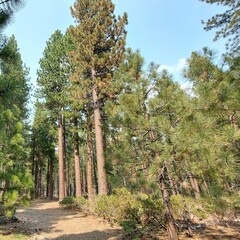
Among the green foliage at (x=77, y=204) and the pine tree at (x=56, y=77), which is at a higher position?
the pine tree at (x=56, y=77)

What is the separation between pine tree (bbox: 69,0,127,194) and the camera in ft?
39.5

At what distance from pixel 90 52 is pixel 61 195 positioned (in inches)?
462

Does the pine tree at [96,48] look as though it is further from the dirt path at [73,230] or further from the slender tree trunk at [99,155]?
the dirt path at [73,230]

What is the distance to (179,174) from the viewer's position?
5375 millimetres

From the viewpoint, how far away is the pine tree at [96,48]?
39.5 feet

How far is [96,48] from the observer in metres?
13.0

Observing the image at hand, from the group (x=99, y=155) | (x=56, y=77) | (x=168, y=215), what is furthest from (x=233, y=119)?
(x=56, y=77)

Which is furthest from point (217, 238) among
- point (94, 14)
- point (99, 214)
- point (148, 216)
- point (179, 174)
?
point (94, 14)

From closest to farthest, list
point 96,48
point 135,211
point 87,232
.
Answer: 1. point 135,211
2. point 87,232
3. point 96,48

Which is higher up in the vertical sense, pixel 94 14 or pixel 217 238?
pixel 94 14

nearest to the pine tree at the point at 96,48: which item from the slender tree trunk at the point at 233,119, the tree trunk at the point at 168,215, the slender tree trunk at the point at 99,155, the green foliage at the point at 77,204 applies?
the slender tree trunk at the point at 99,155

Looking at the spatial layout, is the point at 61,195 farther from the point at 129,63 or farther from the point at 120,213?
the point at 129,63

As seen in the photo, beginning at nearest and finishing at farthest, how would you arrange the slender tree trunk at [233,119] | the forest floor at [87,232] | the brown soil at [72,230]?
the slender tree trunk at [233,119] → the forest floor at [87,232] → the brown soil at [72,230]

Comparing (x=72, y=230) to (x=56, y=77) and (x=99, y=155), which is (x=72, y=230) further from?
(x=56, y=77)
